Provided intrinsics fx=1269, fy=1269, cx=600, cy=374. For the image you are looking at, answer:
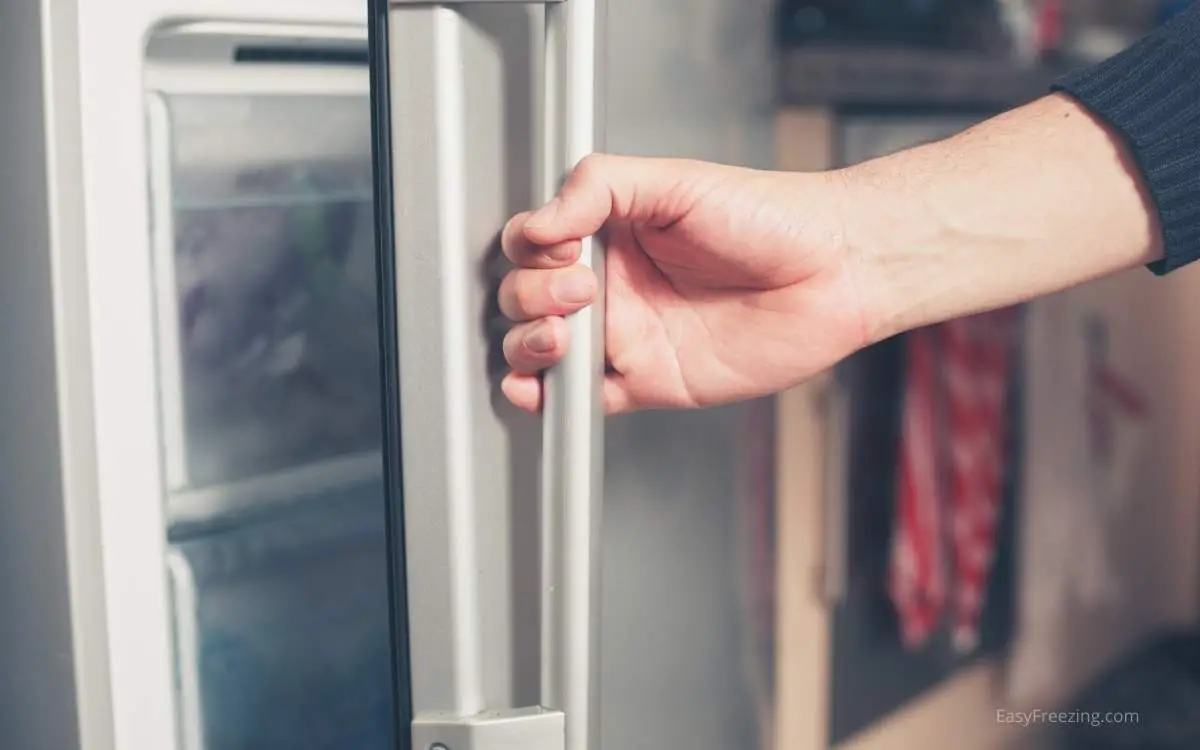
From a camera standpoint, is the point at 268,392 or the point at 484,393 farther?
the point at 268,392

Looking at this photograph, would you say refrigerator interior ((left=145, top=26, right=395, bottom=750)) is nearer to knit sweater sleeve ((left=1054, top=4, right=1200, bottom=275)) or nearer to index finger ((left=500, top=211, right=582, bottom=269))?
index finger ((left=500, top=211, right=582, bottom=269))

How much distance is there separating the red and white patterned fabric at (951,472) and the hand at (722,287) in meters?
0.85

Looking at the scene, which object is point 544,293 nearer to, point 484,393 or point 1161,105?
point 484,393

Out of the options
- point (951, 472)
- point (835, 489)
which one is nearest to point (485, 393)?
point (835, 489)

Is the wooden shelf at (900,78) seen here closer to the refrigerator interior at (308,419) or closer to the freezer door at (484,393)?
the refrigerator interior at (308,419)

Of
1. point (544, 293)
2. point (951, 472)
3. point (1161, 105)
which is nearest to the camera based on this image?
point (544, 293)

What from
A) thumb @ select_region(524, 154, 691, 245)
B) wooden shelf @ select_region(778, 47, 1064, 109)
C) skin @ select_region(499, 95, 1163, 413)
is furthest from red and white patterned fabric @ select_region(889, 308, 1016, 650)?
thumb @ select_region(524, 154, 691, 245)

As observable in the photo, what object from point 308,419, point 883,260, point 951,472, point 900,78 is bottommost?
point 951,472

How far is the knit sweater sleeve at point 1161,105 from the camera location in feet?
2.71

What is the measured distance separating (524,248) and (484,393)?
0.07 m

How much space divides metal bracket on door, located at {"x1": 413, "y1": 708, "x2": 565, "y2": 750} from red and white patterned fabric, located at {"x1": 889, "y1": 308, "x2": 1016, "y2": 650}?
1133mm

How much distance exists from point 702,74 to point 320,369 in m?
0.43

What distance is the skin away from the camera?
82 centimetres

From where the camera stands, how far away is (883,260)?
844 mm
